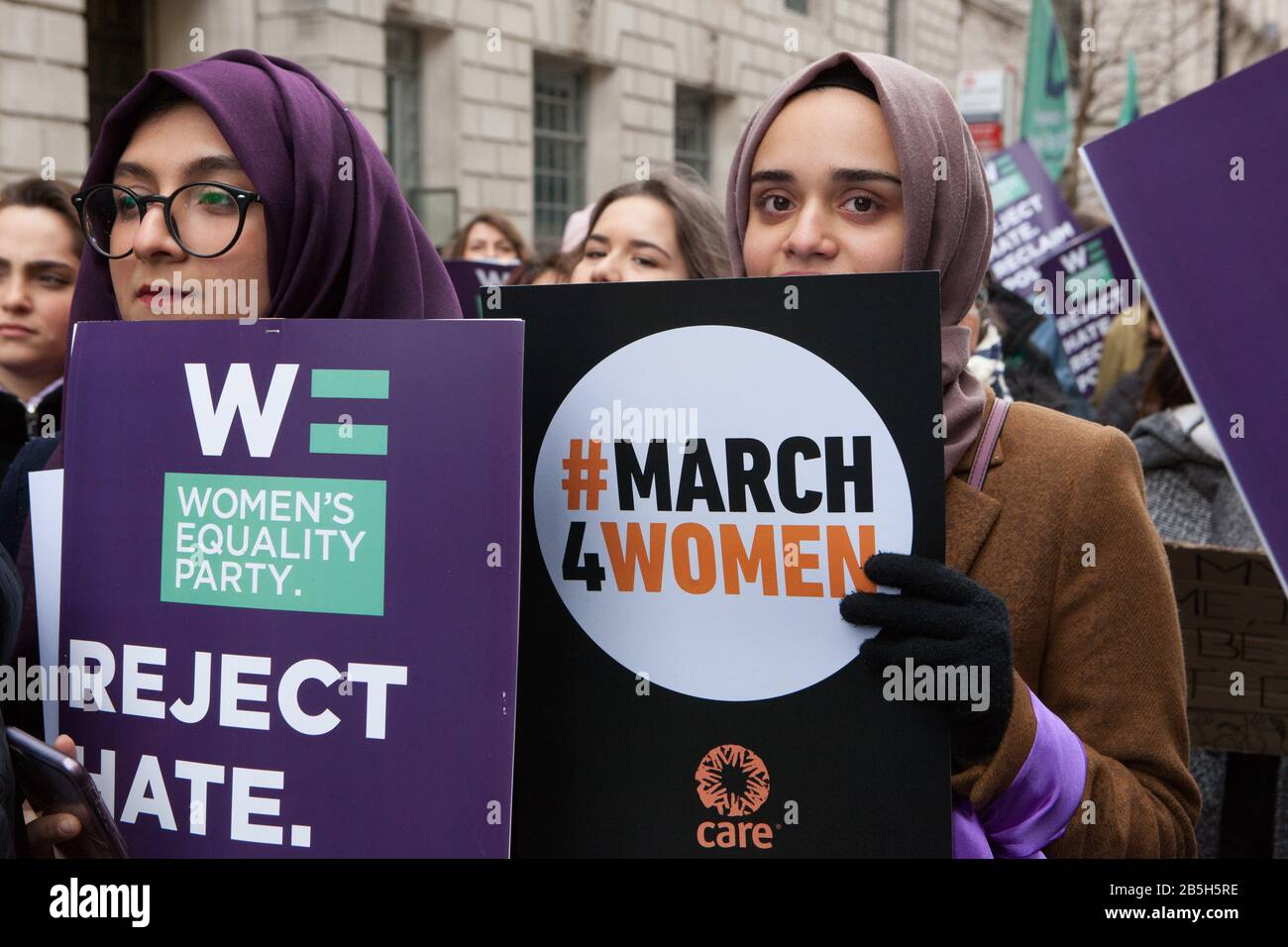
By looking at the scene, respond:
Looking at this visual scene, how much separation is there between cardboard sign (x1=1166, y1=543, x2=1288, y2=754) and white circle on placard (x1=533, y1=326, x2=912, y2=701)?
5.48ft

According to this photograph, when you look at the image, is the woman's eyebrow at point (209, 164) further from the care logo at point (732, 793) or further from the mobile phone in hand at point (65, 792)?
the care logo at point (732, 793)

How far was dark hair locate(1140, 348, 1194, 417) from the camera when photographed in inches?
161

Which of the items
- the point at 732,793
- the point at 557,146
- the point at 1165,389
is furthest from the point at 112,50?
the point at 732,793

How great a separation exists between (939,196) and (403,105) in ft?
43.0

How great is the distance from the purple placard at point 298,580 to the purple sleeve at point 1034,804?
557 mm

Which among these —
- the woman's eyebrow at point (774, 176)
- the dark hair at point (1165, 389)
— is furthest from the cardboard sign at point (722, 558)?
the dark hair at point (1165, 389)

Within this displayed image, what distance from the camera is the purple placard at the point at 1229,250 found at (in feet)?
5.59

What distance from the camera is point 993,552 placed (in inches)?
71.4

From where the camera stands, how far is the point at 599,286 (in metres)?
1.60

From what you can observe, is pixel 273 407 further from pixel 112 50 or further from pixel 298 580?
pixel 112 50
